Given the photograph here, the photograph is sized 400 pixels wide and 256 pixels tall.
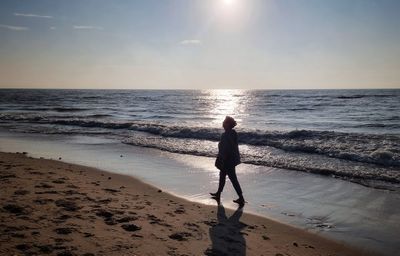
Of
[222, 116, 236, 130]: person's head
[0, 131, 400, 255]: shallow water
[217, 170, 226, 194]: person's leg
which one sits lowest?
[0, 131, 400, 255]: shallow water

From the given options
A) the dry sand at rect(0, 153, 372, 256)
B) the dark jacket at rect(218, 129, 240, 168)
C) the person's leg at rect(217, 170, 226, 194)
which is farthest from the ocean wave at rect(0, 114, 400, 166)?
the dry sand at rect(0, 153, 372, 256)

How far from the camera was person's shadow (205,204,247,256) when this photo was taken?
4992 millimetres

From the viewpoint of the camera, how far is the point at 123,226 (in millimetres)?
5395

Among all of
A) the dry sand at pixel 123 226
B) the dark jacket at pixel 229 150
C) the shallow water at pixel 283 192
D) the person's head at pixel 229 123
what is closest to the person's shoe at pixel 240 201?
the shallow water at pixel 283 192

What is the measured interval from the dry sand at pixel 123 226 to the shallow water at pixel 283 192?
56 centimetres

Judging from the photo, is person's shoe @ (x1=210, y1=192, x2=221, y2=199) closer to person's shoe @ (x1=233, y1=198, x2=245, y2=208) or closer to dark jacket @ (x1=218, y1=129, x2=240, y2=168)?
person's shoe @ (x1=233, y1=198, x2=245, y2=208)

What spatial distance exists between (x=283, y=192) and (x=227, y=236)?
3.40 meters

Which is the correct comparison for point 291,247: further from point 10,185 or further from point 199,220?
point 10,185

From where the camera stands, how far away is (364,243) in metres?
5.81

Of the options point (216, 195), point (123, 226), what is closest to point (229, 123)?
point (216, 195)

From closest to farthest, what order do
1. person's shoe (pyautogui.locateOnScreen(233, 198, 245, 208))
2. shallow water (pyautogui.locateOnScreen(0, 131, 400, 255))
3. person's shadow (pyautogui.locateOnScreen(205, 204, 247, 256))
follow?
person's shadow (pyautogui.locateOnScreen(205, 204, 247, 256))
shallow water (pyautogui.locateOnScreen(0, 131, 400, 255))
person's shoe (pyautogui.locateOnScreen(233, 198, 245, 208))

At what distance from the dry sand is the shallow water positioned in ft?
1.85

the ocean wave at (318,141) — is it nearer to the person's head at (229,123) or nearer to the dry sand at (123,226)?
the person's head at (229,123)

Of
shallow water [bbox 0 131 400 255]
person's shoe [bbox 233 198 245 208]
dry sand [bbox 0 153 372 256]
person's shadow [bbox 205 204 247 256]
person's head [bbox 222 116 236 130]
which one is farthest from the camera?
person's head [bbox 222 116 236 130]
